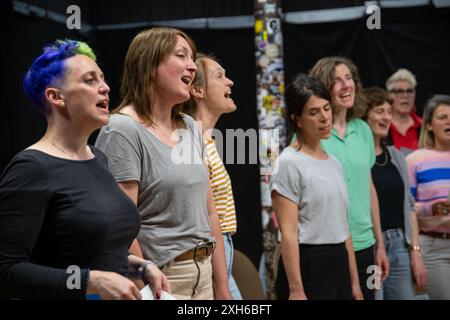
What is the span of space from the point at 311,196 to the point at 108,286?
1.32 m

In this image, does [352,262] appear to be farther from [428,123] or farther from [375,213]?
[428,123]

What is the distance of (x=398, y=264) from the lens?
3143 mm

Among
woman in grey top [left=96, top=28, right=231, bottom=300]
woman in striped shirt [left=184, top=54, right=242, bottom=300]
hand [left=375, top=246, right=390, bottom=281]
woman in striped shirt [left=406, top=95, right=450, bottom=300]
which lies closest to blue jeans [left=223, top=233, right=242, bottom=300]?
woman in striped shirt [left=184, top=54, right=242, bottom=300]

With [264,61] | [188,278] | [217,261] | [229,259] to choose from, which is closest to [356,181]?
[229,259]

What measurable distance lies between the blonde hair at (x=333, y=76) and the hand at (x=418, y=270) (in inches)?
28.5

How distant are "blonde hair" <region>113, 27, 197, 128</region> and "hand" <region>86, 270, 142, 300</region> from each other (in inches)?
24.9

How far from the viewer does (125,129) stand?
178cm

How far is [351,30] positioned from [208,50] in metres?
0.91

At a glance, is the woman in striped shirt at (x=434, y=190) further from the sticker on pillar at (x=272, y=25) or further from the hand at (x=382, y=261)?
the sticker on pillar at (x=272, y=25)

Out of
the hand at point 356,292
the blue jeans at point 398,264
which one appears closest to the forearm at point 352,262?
the hand at point 356,292

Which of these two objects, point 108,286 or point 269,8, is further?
point 269,8

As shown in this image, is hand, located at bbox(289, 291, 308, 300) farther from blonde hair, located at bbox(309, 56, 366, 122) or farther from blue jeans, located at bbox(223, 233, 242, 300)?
blonde hair, located at bbox(309, 56, 366, 122)

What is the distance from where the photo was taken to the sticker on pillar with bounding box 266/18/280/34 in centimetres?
378
